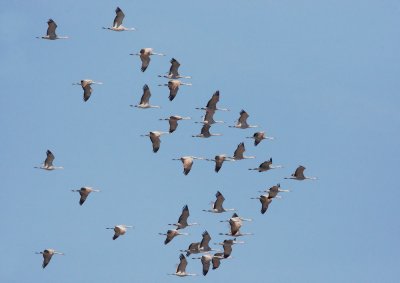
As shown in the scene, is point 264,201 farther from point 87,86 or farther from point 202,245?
point 87,86

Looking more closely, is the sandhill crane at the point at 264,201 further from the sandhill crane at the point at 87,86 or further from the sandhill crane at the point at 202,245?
the sandhill crane at the point at 87,86

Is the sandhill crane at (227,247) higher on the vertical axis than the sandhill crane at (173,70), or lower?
lower

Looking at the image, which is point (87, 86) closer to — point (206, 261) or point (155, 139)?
point (155, 139)

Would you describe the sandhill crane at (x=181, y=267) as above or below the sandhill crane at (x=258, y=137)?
below

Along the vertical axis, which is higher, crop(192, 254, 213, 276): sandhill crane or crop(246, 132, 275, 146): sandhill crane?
crop(246, 132, 275, 146): sandhill crane

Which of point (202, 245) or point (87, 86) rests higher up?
point (87, 86)

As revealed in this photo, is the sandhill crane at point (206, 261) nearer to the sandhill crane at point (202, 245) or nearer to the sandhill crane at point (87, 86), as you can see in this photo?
the sandhill crane at point (202, 245)

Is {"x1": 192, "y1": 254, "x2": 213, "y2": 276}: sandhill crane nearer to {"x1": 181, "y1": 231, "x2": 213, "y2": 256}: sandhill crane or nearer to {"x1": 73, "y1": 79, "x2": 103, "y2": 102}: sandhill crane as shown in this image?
{"x1": 181, "y1": 231, "x2": 213, "y2": 256}: sandhill crane

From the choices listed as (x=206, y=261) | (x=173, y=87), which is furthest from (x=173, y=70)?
(x=206, y=261)

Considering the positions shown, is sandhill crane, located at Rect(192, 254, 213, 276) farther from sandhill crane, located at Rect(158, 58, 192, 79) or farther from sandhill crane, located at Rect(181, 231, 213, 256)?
→ sandhill crane, located at Rect(158, 58, 192, 79)

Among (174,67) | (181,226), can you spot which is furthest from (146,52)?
(181,226)

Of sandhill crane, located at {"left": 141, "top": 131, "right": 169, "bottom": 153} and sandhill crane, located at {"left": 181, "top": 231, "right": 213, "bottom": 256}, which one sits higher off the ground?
sandhill crane, located at {"left": 141, "top": 131, "right": 169, "bottom": 153}

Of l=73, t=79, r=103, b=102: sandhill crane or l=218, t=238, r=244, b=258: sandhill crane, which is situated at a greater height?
l=73, t=79, r=103, b=102: sandhill crane

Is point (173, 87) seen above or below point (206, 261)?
above
